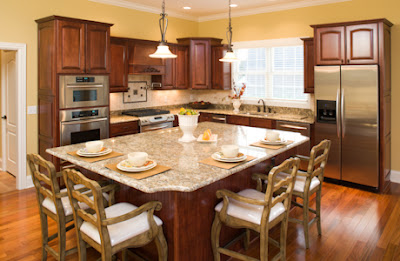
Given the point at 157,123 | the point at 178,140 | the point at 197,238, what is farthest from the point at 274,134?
the point at 157,123

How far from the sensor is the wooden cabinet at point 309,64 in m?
5.50

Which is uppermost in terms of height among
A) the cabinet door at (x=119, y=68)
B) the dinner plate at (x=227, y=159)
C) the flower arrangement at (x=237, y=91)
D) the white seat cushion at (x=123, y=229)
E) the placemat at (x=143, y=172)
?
the cabinet door at (x=119, y=68)

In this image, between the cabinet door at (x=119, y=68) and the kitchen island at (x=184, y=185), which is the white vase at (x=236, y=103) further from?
the kitchen island at (x=184, y=185)

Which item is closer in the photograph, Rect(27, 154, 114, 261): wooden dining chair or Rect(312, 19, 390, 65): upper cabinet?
Rect(27, 154, 114, 261): wooden dining chair

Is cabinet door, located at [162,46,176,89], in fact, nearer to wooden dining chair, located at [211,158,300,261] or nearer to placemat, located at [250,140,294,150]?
placemat, located at [250,140,294,150]

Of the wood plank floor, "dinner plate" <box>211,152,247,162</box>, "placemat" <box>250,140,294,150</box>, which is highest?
"placemat" <box>250,140,294,150</box>

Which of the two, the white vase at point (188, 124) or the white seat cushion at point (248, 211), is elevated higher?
the white vase at point (188, 124)

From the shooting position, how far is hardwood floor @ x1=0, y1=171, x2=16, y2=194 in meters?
4.75

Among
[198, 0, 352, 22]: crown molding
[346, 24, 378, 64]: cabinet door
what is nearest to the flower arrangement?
[198, 0, 352, 22]: crown molding

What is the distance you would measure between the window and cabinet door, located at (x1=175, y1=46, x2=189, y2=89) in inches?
40.6

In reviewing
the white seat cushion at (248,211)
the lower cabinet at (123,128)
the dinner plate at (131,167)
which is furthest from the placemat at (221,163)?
the lower cabinet at (123,128)

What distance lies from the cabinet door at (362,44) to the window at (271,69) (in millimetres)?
1253

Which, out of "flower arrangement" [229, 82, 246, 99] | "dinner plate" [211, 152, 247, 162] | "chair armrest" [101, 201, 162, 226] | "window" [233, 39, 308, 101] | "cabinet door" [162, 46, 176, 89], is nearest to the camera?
"chair armrest" [101, 201, 162, 226]

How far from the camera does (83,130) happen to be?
474 cm
